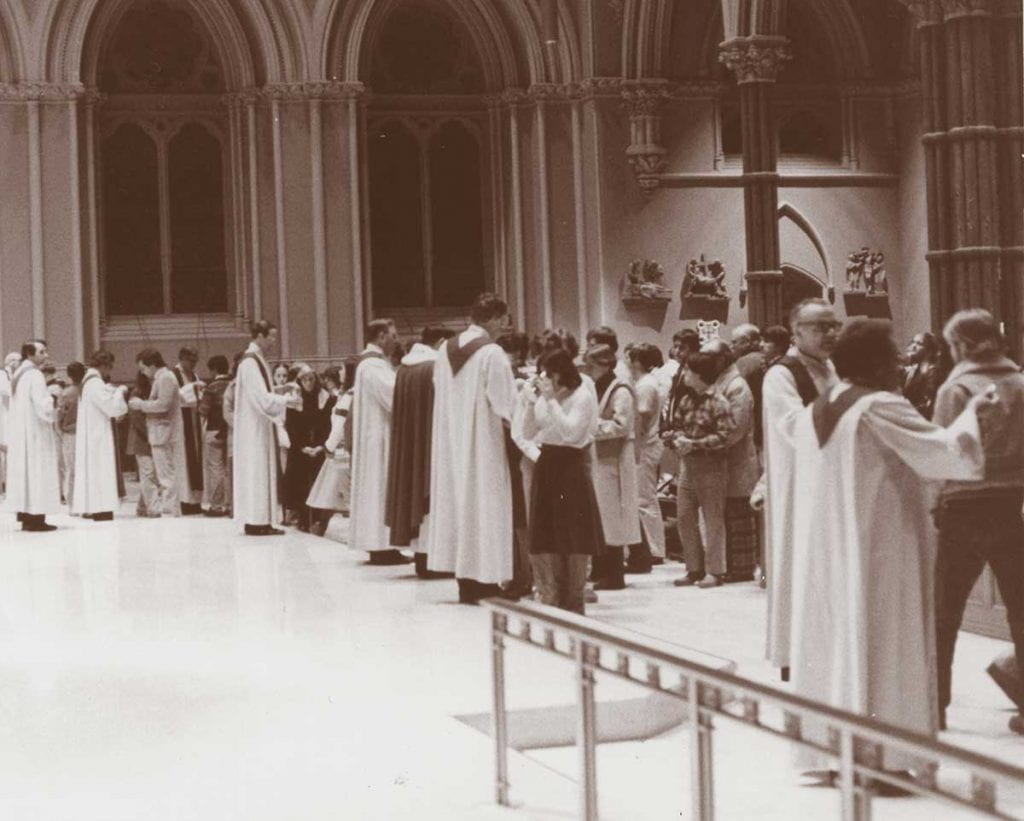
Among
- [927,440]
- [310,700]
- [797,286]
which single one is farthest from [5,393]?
[927,440]

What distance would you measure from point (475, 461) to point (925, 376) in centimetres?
282

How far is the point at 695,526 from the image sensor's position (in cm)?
1210

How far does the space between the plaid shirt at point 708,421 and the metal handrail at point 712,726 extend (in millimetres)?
5253

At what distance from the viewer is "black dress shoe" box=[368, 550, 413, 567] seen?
13.7 metres

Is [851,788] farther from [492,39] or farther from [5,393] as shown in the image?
[492,39]

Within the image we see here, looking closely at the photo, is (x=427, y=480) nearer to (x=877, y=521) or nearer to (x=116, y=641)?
(x=116, y=641)

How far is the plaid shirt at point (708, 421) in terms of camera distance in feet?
38.5

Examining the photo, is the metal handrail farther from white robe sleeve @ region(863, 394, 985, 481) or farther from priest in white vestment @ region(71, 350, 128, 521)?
priest in white vestment @ region(71, 350, 128, 521)

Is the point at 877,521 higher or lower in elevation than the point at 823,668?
higher

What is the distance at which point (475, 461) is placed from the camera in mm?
11305

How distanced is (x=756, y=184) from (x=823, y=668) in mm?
13332

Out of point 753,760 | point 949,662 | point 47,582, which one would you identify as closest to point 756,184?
point 47,582

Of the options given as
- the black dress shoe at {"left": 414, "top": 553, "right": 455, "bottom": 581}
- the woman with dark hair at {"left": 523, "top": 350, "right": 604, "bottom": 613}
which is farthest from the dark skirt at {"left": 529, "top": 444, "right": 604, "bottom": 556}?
the black dress shoe at {"left": 414, "top": 553, "right": 455, "bottom": 581}

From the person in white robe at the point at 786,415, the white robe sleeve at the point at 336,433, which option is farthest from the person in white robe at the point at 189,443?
the person in white robe at the point at 786,415
